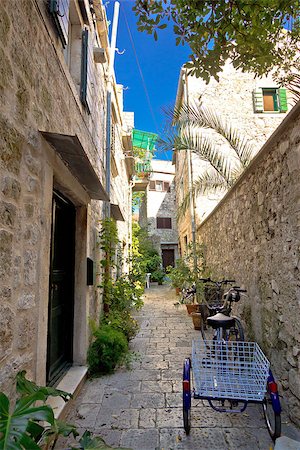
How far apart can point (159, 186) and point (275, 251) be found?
17.1 metres

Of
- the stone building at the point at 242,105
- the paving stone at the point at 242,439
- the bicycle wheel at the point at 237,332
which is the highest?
the stone building at the point at 242,105

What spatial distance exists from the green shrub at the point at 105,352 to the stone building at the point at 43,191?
152 mm

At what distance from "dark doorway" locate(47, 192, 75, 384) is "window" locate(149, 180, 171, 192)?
52.3 feet

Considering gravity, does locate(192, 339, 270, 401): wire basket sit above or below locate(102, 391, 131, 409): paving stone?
above

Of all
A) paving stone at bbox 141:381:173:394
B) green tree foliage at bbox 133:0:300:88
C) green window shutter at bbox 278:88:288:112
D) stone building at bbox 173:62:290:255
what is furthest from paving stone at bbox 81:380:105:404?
green window shutter at bbox 278:88:288:112

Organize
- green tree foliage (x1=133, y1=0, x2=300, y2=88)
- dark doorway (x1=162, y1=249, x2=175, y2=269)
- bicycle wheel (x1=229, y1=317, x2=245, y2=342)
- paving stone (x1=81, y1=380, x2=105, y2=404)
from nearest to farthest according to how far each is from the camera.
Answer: green tree foliage (x1=133, y1=0, x2=300, y2=88) → paving stone (x1=81, y1=380, x2=105, y2=404) → bicycle wheel (x1=229, y1=317, x2=245, y2=342) → dark doorway (x1=162, y1=249, x2=175, y2=269)

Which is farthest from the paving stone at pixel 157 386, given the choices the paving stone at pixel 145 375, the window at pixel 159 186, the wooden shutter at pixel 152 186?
the window at pixel 159 186

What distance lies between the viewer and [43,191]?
83.4 inches

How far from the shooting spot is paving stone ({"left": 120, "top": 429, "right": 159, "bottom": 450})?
6.66 ft

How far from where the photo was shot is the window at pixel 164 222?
60.2 feet

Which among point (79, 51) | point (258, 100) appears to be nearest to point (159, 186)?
point (258, 100)

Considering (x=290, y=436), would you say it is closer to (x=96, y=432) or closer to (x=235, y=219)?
(x=96, y=432)

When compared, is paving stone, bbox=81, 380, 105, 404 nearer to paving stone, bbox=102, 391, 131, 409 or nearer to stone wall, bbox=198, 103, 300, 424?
paving stone, bbox=102, 391, 131, 409

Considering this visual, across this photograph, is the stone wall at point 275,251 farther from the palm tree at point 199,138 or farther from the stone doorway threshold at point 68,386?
the stone doorway threshold at point 68,386
